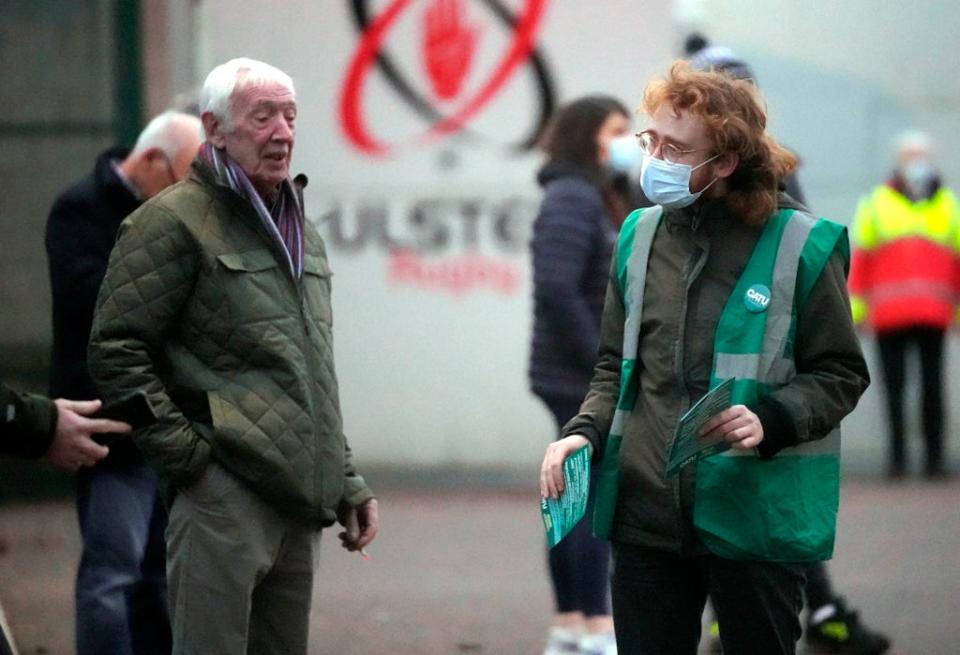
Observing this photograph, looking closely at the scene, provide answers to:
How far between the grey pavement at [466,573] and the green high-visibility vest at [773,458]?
2.93 meters

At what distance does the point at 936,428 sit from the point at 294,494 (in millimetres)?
7595

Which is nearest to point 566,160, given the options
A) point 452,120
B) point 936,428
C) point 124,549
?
point 124,549

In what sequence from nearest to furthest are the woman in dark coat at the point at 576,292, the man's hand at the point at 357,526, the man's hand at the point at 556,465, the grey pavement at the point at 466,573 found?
the man's hand at the point at 556,465, the man's hand at the point at 357,526, the woman in dark coat at the point at 576,292, the grey pavement at the point at 466,573

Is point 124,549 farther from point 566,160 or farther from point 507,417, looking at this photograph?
point 507,417

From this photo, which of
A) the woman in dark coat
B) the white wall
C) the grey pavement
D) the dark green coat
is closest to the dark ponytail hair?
the woman in dark coat

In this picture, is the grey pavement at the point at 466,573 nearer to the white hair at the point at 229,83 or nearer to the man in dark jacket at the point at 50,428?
the man in dark jacket at the point at 50,428

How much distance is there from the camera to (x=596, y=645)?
6320 millimetres

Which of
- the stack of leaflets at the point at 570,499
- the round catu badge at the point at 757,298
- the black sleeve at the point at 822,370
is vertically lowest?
the stack of leaflets at the point at 570,499

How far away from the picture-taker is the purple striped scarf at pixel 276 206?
13.9 ft

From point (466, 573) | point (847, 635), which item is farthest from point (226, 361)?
point (466, 573)

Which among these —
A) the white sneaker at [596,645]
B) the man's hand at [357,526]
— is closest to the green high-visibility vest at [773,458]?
the man's hand at [357,526]

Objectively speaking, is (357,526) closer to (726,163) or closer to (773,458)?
(773,458)

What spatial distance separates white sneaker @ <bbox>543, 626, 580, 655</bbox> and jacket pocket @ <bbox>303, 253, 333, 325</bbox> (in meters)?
2.27

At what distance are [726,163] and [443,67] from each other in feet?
22.9
